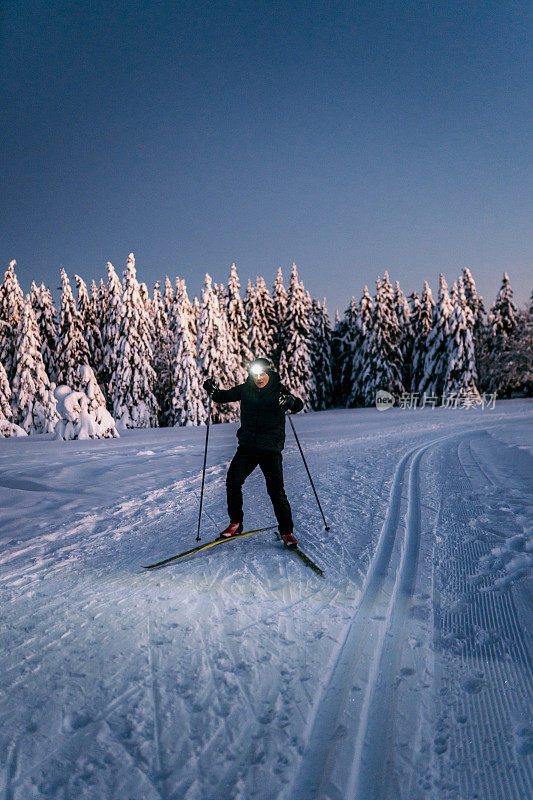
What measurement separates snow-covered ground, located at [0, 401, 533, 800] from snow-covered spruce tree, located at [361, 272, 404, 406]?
39077 mm

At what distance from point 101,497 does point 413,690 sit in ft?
20.8

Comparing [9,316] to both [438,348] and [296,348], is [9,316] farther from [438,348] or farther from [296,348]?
[438,348]

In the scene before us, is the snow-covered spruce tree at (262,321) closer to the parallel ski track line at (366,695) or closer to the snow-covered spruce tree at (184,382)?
the snow-covered spruce tree at (184,382)

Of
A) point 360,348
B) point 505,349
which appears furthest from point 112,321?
point 505,349

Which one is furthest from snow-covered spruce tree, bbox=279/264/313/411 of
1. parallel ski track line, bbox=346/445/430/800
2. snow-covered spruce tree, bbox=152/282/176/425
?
parallel ski track line, bbox=346/445/430/800

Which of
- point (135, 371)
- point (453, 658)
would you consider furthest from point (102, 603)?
point (135, 371)

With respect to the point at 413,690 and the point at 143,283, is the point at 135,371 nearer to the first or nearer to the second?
the point at 143,283

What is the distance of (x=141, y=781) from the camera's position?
1.96 meters

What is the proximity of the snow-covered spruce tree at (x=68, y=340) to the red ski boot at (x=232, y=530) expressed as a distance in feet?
99.9

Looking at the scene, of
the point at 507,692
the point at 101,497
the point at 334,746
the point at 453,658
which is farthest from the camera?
the point at 101,497

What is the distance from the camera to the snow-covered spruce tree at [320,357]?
149 ft

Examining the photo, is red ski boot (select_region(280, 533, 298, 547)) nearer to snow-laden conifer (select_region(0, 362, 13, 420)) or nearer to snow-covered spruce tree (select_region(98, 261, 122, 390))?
snow-laden conifer (select_region(0, 362, 13, 420))

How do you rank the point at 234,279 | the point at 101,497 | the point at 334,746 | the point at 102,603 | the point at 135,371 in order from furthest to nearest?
the point at 234,279
the point at 135,371
the point at 101,497
the point at 102,603
the point at 334,746

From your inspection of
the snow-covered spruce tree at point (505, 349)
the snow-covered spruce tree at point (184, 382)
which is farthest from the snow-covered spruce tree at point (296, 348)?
the snow-covered spruce tree at point (505, 349)
